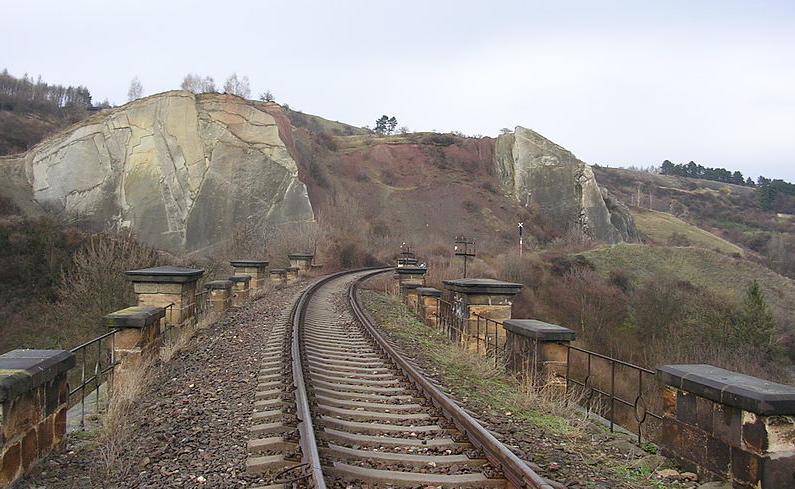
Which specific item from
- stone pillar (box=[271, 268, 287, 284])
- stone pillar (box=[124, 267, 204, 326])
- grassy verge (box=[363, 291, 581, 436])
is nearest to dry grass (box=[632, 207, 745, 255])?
stone pillar (box=[271, 268, 287, 284])

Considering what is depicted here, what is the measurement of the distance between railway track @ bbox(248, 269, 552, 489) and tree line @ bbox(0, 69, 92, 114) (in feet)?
291

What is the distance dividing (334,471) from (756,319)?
33.2m

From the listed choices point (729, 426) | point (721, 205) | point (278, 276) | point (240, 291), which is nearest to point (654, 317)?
point (278, 276)

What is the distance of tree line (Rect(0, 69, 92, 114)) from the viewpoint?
267ft

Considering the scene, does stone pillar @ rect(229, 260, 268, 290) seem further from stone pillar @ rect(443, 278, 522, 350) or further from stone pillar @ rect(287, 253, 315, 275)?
stone pillar @ rect(443, 278, 522, 350)

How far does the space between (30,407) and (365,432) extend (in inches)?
99.2

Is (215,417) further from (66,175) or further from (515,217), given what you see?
(515,217)

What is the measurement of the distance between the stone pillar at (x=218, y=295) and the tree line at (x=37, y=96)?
8108 centimetres

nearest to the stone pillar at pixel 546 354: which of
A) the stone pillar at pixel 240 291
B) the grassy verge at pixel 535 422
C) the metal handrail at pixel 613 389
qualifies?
the metal handrail at pixel 613 389

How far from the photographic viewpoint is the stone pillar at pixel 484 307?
32.9ft

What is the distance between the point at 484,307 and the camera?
10117mm

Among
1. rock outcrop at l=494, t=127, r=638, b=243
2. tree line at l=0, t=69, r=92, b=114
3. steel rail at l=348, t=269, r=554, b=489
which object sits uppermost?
tree line at l=0, t=69, r=92, b=114

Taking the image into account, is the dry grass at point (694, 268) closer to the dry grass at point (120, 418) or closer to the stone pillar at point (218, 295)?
the stone pillar at point (218, 295)

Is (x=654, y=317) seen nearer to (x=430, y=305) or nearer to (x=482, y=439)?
(x=430, y=305)
